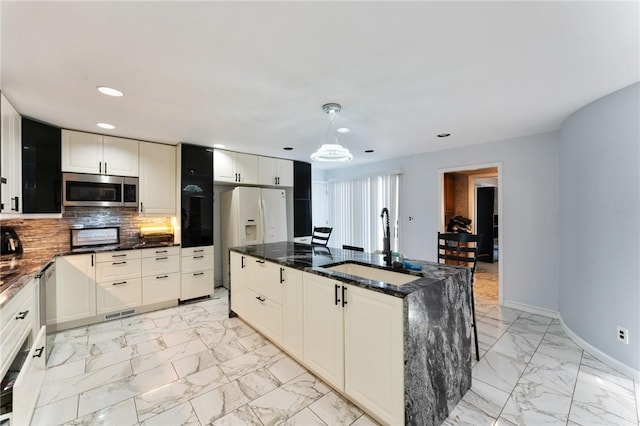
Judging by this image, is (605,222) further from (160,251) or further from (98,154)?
(98,154)

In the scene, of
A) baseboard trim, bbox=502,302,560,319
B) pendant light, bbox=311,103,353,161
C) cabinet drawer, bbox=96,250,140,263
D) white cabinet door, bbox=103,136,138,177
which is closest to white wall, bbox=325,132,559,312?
baseboard trim, bbox=502,302,560,319

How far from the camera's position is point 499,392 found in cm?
202

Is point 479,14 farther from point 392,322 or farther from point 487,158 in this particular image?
point 487,158

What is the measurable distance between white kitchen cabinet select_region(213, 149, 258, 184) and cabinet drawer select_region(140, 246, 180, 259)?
1.19m

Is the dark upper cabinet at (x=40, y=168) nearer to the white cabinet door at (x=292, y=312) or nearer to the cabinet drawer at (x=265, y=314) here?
the cabinet drawer at (x=265, y=314)

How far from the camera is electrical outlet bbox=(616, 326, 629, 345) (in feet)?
7.36

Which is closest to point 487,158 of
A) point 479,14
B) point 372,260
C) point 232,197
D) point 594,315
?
point 594,315

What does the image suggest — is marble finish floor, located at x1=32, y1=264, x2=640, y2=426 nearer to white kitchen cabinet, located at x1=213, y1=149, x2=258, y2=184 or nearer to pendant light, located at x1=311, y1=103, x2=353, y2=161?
pendant light, located at x1=311, y1=103, x2=353, y2=161

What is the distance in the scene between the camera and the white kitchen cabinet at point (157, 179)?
373cm

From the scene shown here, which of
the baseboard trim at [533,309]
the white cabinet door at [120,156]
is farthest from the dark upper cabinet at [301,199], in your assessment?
the baseboard trim at [533,309]

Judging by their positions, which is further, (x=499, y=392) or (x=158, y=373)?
(x=158, y=373)

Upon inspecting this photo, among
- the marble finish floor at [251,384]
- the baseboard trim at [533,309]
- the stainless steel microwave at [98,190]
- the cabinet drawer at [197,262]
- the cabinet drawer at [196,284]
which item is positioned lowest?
the marble finish floor at [251,384]

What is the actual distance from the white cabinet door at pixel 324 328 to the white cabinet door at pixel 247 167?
2.78 metres

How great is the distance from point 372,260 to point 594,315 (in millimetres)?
2182
